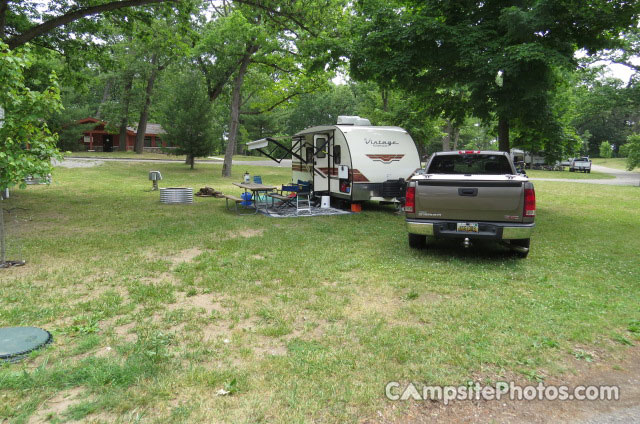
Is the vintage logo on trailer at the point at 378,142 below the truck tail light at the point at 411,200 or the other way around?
the other way around

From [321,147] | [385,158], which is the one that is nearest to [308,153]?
[321,147]

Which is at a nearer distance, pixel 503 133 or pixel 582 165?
pixel 503 133

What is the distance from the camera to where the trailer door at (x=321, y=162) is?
12953 millimetres

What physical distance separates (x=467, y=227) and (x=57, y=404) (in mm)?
5566

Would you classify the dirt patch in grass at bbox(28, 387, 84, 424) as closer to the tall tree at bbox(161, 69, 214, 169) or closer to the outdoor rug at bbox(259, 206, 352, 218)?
the outdoor rug at bbox(259, 206, 352, 218)

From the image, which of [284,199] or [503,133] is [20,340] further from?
[503,133]

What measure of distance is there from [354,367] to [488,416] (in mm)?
1027

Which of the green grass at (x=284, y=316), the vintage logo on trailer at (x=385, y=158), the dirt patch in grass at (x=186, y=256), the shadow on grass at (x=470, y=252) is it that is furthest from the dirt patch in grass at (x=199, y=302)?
the vintage logo on trailer at (x=385, y=158)

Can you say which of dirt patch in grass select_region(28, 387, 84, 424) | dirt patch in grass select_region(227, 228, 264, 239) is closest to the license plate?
dirt patch in grass select_region(227, 228, 264, 239)

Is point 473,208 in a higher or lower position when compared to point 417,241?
Answer: higher

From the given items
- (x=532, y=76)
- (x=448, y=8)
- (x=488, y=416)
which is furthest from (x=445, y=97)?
(x=488, y=416)

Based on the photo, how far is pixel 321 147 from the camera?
42.2 feet

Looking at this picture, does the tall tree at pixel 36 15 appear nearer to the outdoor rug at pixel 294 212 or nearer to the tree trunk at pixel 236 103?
the outdoor rug at pixel 294 212

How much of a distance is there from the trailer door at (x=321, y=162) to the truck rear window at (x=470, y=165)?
5234 millimetres
